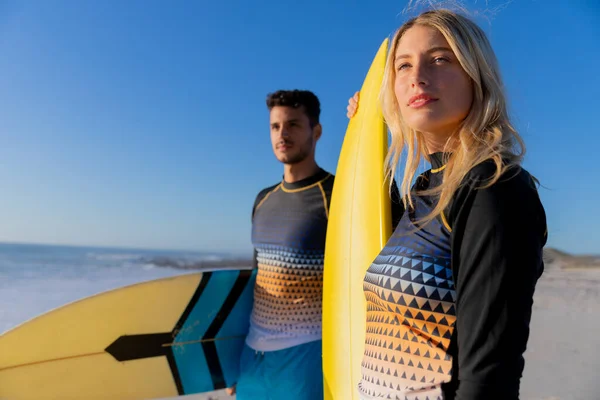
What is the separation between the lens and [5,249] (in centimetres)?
2097

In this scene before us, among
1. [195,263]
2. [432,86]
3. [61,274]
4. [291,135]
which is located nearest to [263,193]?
[291,135]

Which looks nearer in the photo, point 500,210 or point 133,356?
point 500,210

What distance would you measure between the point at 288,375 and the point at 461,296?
1400mm

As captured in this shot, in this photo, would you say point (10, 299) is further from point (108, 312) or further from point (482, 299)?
point (482, 299)

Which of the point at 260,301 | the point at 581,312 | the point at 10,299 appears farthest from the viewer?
the point at 10,299

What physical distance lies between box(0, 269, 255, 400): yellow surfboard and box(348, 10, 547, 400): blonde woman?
1578mm

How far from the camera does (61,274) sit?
1354cm

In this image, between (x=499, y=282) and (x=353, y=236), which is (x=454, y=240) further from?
(x=353, y=236)

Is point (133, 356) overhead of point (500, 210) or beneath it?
beneath

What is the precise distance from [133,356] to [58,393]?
0.40 m

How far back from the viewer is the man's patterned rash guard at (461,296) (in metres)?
0.71

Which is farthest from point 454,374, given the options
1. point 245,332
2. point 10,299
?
point 10,299

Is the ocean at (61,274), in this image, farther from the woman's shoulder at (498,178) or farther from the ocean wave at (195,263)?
the woman's shoulder at (498,178)

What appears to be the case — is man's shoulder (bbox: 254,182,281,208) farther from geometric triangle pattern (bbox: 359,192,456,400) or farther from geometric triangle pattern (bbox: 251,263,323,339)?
geometric triangle pattern (bbox: 359,192,456,400)
